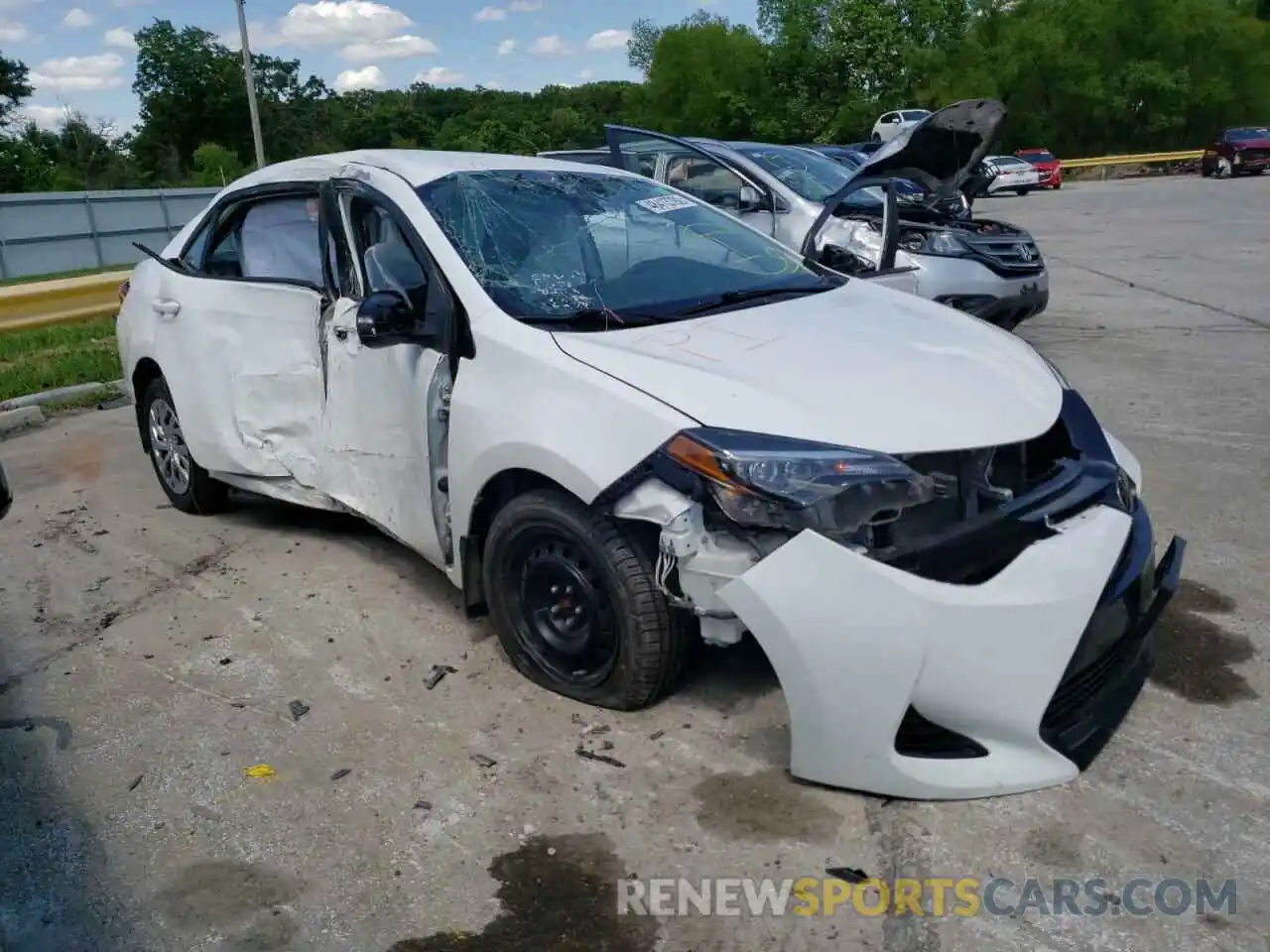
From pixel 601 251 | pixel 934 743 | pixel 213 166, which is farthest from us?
pixel 213 166

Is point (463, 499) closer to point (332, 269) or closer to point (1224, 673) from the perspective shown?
point (332, 269)

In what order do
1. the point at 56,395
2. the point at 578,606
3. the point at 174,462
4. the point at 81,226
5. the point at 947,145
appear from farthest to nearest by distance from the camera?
the point at 81,226, the point at 56,395, the point at 947,145, the point at 174,462, the point at 578,606

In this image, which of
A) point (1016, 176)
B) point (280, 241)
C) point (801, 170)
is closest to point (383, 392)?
point (280, 241)

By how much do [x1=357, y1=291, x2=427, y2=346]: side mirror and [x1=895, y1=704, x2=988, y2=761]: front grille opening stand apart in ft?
6.50

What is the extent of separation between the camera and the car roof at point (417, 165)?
4.10 metres

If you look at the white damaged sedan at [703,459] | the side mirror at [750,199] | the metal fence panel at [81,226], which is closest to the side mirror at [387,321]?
the white damaged sedan at [703,459]

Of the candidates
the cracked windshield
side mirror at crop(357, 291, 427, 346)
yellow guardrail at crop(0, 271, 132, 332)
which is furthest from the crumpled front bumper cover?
yellow guardrail at crop(0, 271, 132, 332)

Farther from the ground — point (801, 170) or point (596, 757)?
point (801, 170)

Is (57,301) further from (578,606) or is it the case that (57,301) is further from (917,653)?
(917,653)

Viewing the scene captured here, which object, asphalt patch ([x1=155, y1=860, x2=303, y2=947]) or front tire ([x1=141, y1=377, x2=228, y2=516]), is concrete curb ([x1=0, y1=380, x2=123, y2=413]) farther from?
asphalt patch ([x1=155, y1=860, x2=303, y2=947])

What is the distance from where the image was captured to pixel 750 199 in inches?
329

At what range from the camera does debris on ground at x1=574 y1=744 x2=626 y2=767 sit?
10.4ft

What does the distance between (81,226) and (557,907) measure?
20.8 metres

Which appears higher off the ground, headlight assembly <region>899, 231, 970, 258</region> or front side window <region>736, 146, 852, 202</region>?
front side window <region>736, 146, 852, 202</region>
